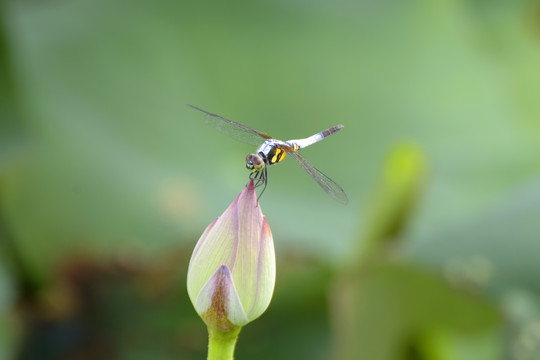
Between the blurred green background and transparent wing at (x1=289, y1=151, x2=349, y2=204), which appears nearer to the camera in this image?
transparent wing at (x1=289, y1=151, x2=349, y2=204)

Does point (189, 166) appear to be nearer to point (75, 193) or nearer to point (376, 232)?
point (75, 193)

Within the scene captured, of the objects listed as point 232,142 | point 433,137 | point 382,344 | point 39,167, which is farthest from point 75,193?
point 433,137

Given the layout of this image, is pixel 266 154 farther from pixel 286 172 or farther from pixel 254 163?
pixel 286 172

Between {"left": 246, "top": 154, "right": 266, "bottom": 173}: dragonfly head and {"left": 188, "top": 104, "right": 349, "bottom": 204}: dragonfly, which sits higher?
{"left": 188, "top": 104, "right": 349, "bottom": 204}: dragonfly

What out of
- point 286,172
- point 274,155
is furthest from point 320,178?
point 286,172

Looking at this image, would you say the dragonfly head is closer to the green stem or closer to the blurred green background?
the green stem

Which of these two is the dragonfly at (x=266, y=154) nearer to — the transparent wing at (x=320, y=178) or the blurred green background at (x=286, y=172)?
the transparent wing at (x=320, y=178)

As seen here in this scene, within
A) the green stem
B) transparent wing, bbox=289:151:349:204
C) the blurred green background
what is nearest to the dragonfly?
transparent wing, bbox=289:151:349:204
